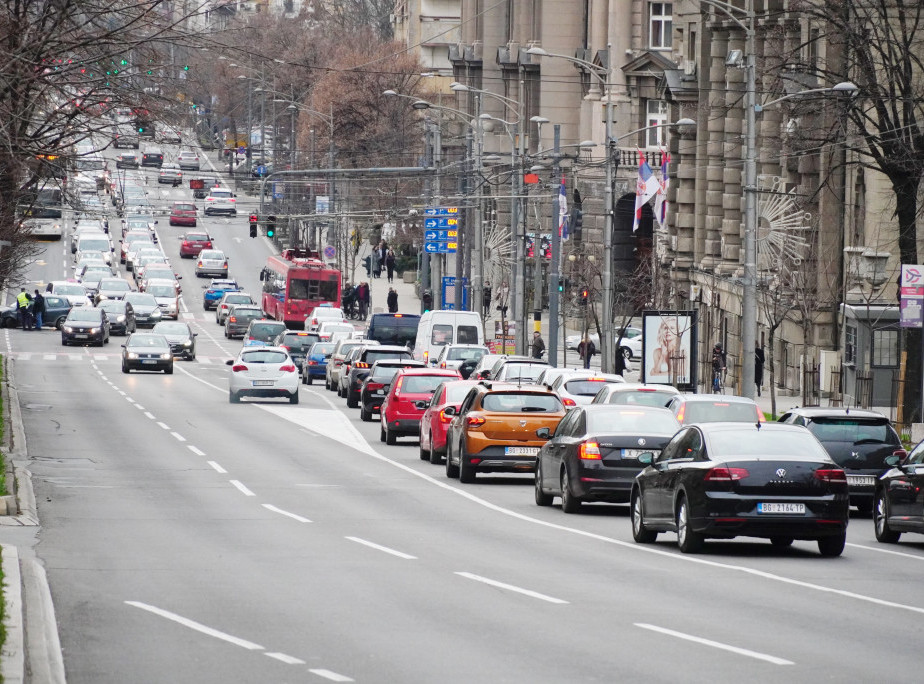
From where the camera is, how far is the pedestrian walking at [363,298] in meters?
89.9

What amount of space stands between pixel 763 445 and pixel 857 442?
703 centimetres

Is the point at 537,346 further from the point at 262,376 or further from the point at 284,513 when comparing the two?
the point at 284,513

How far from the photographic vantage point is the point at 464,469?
27766 millimetres

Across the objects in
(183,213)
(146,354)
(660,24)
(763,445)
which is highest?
(660,24)

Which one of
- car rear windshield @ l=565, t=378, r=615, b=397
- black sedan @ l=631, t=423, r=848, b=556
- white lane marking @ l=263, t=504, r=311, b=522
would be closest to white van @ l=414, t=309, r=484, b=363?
car rear windshield @ l=565, t=378, r=615, b=397

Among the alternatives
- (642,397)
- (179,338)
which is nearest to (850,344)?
(642,397)

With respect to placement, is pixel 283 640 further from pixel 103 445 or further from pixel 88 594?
pixel 103 445

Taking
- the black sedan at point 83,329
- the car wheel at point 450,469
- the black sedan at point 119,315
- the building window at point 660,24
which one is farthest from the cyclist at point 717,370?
the black sedan at point 119,315

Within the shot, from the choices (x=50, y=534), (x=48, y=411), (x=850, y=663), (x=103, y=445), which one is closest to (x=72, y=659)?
(x=850, y=663)

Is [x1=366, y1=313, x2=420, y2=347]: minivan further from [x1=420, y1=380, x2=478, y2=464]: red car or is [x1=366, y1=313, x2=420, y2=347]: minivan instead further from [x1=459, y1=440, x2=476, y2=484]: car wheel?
[x1=459, y1=440, x2=476, y2=484]: car wheel

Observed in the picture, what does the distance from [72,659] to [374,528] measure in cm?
944

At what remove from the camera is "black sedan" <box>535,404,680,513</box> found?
73.8 ft

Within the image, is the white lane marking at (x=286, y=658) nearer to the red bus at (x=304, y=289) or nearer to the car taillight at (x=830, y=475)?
the car taillight at (x=830, y=475)

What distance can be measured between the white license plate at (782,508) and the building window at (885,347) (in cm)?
2898
